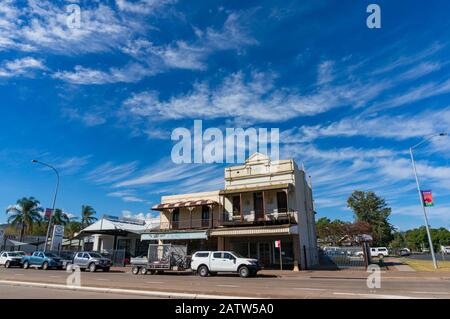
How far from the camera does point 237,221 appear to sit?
30812 mm

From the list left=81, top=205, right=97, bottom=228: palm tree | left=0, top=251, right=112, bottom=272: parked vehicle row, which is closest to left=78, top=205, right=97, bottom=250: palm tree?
left=81, top=205, right=97, bottom=228: palm tree

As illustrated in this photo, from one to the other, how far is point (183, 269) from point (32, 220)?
2173 inches

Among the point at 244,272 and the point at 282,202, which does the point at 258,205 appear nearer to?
the point at 282,202

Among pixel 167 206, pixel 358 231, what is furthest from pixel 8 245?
pixel 358 231

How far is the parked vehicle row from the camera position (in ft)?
89.5

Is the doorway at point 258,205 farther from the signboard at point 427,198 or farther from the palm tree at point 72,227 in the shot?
the palm tree at point 72,227

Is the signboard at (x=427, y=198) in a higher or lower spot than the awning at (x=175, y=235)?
higher

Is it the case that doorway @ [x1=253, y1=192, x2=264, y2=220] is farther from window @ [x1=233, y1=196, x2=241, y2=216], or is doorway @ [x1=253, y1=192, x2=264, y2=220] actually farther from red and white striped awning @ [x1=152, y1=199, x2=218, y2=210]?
red and white striped awning @ [x1=152, y1=199, x2=218, y2=210]

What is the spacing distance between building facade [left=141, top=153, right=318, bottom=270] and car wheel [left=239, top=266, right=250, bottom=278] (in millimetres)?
6510

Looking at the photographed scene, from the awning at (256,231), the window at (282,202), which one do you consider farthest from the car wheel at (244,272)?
the window at (282,202)

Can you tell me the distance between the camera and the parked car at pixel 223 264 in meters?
22.3

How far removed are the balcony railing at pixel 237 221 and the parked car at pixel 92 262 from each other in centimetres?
841

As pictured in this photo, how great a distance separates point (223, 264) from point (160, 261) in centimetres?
486
